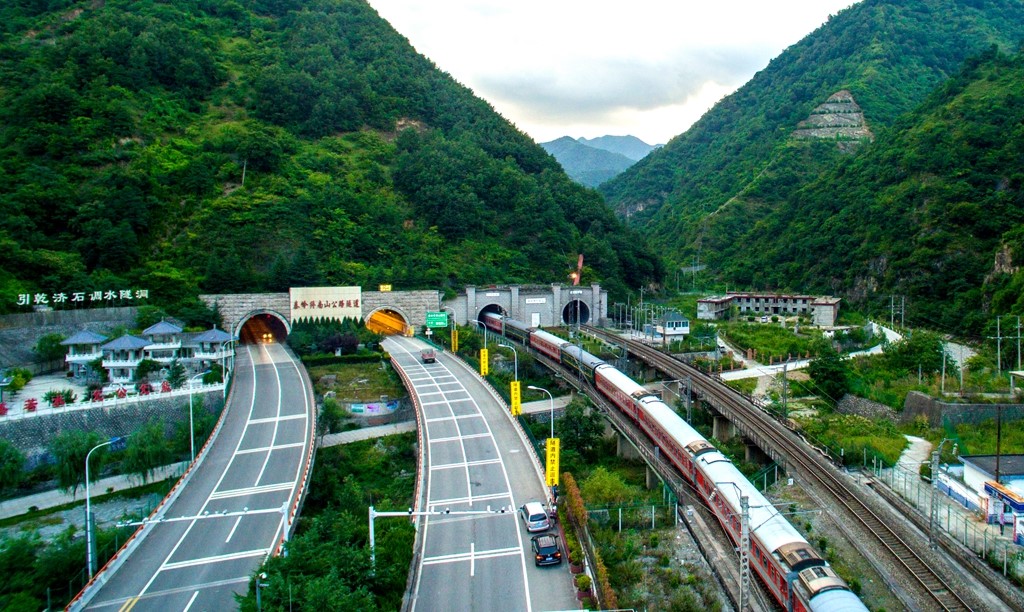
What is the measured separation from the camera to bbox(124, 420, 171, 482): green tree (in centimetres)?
2886

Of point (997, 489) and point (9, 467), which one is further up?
point (997, 489)

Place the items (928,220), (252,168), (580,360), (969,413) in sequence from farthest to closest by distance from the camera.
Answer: (252,168)
(928,220)
(580,360)
(969,413)

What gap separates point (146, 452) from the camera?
29000 mm

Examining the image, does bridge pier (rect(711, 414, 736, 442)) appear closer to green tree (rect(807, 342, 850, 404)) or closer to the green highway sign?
green tree (rect(807, 342, 850, 404))

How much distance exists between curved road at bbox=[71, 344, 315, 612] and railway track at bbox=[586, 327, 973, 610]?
1925 centimetres

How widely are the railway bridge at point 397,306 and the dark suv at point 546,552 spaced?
130 feet

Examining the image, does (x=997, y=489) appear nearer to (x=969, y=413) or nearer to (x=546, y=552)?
(x=969, y=413)

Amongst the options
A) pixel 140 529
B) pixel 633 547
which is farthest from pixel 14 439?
pixel 633 547

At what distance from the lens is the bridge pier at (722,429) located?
33.9m

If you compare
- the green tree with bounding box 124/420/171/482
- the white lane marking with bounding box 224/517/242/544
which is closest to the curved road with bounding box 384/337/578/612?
the white lane marking with bounding box 224/517/242/544

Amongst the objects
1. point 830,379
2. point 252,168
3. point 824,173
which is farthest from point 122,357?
point 824,173

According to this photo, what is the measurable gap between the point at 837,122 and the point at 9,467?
136m

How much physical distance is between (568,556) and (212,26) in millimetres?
108684

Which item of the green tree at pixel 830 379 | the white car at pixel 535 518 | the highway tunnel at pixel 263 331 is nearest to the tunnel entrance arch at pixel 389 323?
the highway tunnel at pixel 263 331
